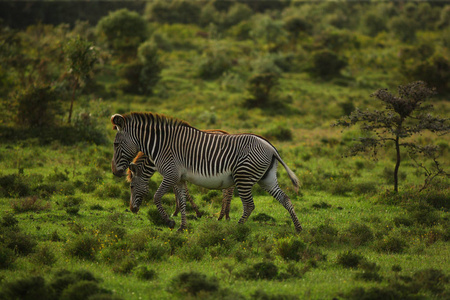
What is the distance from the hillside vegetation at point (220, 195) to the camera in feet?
25.7

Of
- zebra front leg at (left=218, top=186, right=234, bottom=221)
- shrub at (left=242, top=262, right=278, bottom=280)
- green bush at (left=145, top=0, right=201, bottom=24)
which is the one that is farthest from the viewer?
green bush at (left=145, top=0, right=201, bottom=24)

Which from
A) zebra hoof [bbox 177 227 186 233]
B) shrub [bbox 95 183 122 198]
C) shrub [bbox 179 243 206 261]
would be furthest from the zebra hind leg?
shrub [bbox 95 183 122 198]

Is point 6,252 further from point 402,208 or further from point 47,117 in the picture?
point 47,117

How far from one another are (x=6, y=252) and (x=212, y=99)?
24774 millimetres

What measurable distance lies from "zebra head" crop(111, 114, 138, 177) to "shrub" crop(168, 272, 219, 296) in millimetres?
4516

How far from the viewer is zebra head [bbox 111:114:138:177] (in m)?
11.2

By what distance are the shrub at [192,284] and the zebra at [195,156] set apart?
10.7 feet

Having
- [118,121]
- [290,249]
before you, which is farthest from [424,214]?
[118,121]

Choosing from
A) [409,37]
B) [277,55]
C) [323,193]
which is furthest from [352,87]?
[409,37]

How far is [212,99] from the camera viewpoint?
32.4 meters

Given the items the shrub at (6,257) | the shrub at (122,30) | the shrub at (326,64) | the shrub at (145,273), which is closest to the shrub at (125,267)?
the shrub at (145,273)

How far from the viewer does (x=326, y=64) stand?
38.9 meters

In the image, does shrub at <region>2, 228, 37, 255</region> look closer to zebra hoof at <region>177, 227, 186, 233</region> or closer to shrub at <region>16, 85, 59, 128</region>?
zebra hoof at <region>177, 227, 186, 233</region>

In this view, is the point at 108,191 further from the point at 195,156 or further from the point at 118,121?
the point at 195,156
